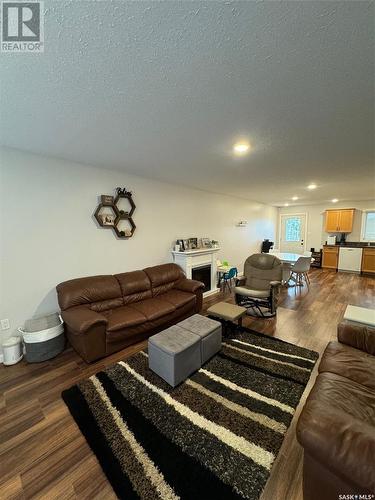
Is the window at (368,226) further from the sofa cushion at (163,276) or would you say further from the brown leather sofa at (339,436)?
the brown leather sofa at (339,436)

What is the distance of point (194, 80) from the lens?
1.30 metres

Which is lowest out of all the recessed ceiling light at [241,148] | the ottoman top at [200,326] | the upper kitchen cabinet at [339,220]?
the ottoman top at [200,326]

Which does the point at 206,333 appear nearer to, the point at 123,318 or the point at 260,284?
the point at 123,318

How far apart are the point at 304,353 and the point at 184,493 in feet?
6.44

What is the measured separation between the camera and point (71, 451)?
1.42m

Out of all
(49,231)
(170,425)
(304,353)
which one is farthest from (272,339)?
(49,231)

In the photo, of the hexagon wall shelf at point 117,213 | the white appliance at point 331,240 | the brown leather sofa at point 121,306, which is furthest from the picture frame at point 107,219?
the white appliance at point 331,240

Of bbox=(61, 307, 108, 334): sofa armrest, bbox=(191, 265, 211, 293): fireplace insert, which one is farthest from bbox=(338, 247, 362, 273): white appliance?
bbox=(61, 307, 108, 334): sofa armrest

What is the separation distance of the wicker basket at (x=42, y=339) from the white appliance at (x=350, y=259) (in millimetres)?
8287

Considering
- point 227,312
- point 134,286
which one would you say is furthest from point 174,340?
point 134,286

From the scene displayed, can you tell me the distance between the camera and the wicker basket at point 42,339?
231cm

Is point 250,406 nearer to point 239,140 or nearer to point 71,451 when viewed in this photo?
point 71,451

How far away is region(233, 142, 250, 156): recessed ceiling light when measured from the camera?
2297mm

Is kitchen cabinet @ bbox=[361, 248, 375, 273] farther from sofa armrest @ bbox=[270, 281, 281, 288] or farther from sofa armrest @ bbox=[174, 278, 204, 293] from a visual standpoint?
sofa armrest @ bbox=[174, 278, 204, 293]
